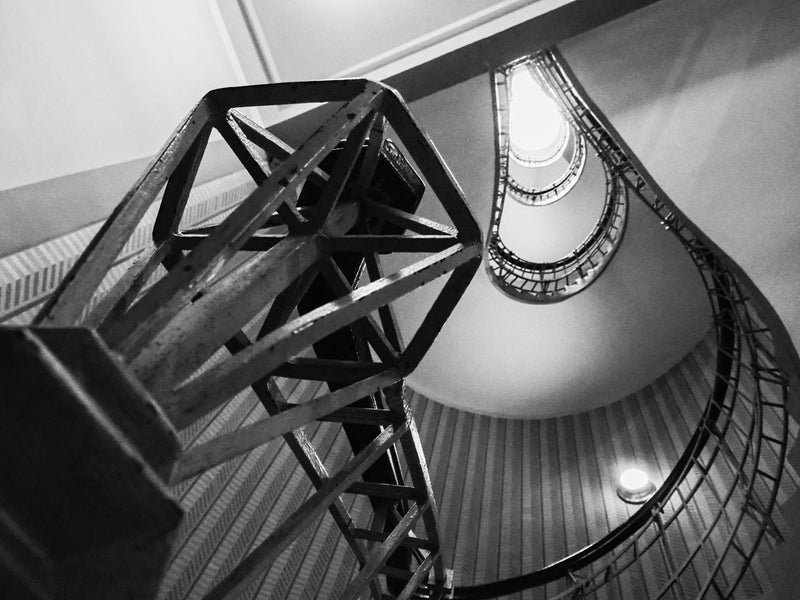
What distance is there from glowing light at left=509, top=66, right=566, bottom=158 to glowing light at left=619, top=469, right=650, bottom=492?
883 cm

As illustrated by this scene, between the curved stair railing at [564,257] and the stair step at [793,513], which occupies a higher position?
the curved stair railing at [564,257]

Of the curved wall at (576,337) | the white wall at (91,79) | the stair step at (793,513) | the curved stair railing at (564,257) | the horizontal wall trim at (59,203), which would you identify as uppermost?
the curved stair railing at (564,257)

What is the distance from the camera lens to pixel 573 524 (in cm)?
796

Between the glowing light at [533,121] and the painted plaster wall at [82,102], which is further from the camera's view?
the glowing light at [533,121]

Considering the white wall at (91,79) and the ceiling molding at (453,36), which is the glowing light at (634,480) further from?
the white wall at (91,79)

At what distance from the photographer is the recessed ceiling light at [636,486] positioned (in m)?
7.81

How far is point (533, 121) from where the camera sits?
48.8ft

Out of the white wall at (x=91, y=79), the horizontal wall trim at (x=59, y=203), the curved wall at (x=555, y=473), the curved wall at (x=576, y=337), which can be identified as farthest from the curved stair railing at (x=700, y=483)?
the horizontal wall trim at (x=59, y=203)

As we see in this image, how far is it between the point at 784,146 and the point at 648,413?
5.80 metres

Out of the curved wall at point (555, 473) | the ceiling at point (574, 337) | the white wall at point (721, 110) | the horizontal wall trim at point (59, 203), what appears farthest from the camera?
the ceiling at point (574, 337)

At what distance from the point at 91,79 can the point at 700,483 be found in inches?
276

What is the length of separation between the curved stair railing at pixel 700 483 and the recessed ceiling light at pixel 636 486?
0.44 m

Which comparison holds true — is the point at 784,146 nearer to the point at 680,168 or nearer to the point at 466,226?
the point at 680,168

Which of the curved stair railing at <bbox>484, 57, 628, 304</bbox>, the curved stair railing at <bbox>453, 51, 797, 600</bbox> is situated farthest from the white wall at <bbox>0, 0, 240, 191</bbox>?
the curved stair railing at <bbox>484, 57, 628, 304</bbox>
